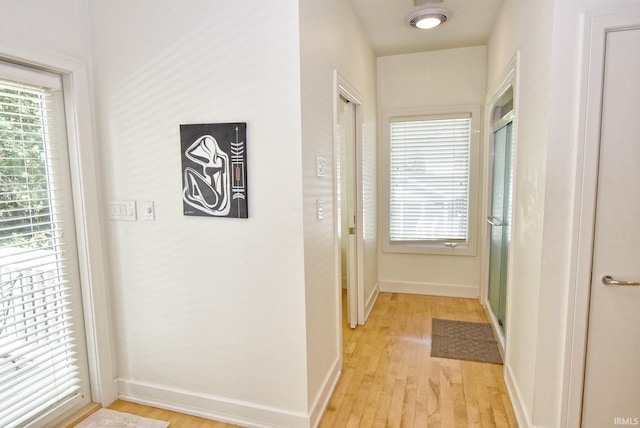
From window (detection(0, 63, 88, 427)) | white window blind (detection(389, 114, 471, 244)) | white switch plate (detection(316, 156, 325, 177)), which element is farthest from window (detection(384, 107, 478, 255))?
window (detection(0, 63, 88, 427))

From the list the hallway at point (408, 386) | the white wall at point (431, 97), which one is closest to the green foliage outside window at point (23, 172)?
the hallway at point (408, 386)

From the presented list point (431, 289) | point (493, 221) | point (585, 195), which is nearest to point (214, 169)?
point (585, 195)

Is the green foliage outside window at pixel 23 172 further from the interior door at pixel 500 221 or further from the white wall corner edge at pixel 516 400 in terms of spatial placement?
the interior door at pixel 500 221

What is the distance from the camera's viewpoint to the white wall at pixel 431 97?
3785mm

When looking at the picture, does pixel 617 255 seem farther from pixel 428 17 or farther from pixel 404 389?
pixel 428 17

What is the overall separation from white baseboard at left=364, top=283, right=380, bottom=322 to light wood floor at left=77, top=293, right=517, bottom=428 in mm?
178

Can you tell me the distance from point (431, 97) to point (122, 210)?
3163 mm

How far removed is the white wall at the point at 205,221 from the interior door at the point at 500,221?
1.80 meters

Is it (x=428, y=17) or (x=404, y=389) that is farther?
(x=428, y=17)

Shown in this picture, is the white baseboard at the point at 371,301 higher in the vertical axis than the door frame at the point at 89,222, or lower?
lower

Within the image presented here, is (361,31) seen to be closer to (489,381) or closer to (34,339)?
(489,381)

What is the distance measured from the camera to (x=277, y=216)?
1.87 meters

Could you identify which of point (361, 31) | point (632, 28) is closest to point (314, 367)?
point (632, 28)

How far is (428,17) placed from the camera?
2943mm
